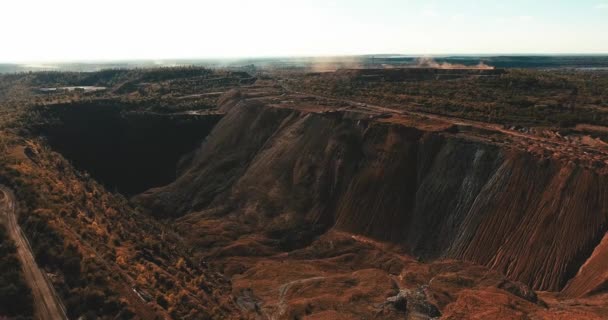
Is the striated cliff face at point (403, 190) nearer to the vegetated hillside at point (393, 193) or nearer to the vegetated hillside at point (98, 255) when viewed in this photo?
the vegetated hillside at point (393, 193)

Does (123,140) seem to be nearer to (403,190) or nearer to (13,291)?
(403,190)

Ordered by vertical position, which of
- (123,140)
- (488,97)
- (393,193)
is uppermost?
(488,97)

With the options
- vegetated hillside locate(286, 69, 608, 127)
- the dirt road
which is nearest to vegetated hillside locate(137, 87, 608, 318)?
vegetated hillside locate(286, 69, 608, 127)

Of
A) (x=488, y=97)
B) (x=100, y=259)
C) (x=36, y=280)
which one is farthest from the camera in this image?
(x=488, y=97)

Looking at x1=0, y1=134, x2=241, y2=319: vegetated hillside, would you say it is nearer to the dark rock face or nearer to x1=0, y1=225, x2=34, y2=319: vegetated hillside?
x1=0, y1=225, x2=34, y2=319: vegetated hillside

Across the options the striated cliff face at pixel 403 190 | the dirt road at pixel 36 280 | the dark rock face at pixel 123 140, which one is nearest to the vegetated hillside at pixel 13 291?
the dirt road at pixel 36 280

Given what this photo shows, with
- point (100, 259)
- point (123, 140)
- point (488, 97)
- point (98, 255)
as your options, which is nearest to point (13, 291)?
point (100, 259)
